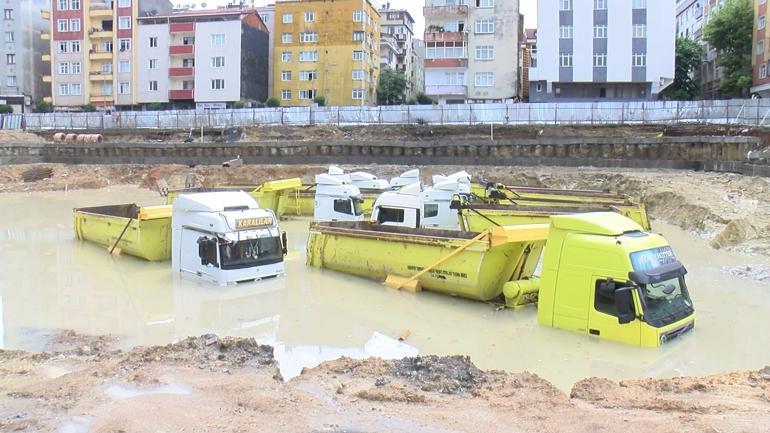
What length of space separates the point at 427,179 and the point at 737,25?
3333 centimetres

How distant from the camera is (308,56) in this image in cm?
6688

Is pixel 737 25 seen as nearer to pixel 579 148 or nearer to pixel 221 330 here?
pixel 579 148

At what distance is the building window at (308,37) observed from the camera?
66.8 metres

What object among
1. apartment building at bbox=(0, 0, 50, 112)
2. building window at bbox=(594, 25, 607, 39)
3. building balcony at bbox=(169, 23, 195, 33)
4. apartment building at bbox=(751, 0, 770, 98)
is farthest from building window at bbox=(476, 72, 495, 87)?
apartment building at bbox=(0, 0, 50, 112)

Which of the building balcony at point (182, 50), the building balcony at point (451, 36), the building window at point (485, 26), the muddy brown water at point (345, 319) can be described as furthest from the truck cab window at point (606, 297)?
the building balcony at point (182, 50)

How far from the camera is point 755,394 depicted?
670 cm

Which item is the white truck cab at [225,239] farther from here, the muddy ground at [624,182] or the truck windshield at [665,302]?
the muddy ground at [624,182]

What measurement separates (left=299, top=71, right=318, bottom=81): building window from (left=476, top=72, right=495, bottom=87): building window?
18.5m

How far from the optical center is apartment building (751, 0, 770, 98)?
4838 centimetres

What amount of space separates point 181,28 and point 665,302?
215 ft

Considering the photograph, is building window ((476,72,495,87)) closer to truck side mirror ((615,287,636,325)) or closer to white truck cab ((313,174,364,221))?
white truck cab ((313,174,364,221))

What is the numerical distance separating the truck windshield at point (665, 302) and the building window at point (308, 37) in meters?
61.2

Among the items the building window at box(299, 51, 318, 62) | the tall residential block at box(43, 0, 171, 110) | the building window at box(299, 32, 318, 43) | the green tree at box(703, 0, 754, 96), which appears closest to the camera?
the green tree at box(703, 0, 754, 96)

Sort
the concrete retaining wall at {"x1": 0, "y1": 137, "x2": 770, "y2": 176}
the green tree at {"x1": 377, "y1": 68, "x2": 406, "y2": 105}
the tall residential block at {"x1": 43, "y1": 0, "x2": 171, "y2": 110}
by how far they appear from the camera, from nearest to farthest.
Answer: the concrete retaining wall at {"x1": 0, "y1": 137, "x2": 770, "y2": 176} → the tall residential block at {"x1": 43, "y1": 0, "x2": 171, "y2": 110} → the green tree at {"x1": 377, "y1": 68, "x2": 406, "y2": 105}
